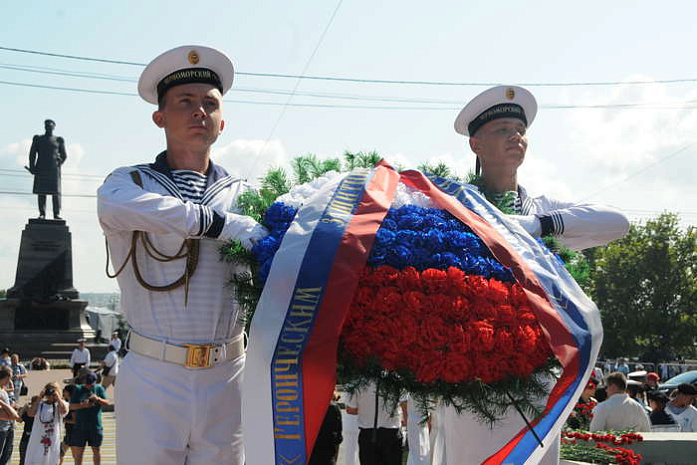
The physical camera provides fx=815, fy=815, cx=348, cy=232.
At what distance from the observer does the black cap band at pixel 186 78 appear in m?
A: 3.96

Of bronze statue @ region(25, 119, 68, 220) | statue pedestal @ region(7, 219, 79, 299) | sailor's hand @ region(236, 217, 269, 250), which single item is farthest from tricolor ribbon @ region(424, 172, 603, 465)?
bronze statue @ region(25, 119, 68, 220)

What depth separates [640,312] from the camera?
38188 mm

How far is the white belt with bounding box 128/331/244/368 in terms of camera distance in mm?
3537

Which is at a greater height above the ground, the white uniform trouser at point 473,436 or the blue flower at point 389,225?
the blue flower at point 389,225

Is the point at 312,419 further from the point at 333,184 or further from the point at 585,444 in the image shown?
the point at 585,444

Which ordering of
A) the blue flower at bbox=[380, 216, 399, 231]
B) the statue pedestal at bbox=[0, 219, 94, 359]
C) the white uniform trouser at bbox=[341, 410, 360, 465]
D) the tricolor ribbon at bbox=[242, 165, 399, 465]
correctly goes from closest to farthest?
the tricolor ribbon at bbox=[242, 165, 399, 465] < the blue flower at bbox=[380, 216, 399, 231] < the white uniform trouser at bbox=[341, 410, 360, 465] < the statue pedestal at bbox=[0, 219, 94, 359]

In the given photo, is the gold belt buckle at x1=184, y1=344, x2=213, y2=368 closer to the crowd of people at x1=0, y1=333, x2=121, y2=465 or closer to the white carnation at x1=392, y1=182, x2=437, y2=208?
the white carnation at x1=392, y1=182, x2=437, y2=208

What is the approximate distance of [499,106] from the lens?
4543 mm

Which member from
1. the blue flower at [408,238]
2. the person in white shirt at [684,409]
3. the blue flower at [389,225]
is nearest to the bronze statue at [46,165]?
the person in white shirt at [684,409]

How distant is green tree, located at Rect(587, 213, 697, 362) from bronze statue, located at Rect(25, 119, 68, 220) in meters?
23.5

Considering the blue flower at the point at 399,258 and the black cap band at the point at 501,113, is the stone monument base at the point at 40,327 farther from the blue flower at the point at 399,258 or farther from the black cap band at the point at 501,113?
the blue flower at the point at 399,258

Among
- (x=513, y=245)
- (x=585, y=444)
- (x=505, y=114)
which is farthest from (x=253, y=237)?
(x=585, y=444)

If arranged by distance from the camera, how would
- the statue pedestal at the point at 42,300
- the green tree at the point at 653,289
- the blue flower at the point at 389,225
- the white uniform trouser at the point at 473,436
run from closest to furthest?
the blue flower at the point at 389,225
the white uniform trouser at the point at 473,436
the statue pedestal at the point at 42,300
the green tree at the point at 653,289

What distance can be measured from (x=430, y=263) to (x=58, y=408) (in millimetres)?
8427
